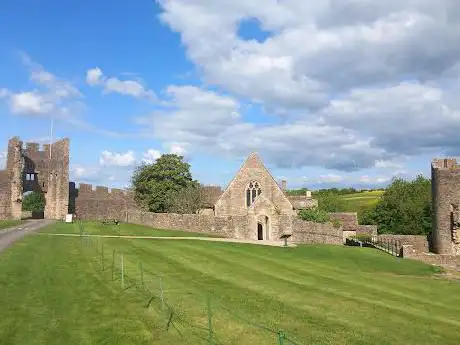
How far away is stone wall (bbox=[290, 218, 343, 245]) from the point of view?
144 feet

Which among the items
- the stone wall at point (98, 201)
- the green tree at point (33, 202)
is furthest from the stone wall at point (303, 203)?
the green tree at point (33, 202)

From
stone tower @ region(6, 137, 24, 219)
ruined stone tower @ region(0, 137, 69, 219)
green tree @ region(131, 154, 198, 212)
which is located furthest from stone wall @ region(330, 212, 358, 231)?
stone tower @ region(6, 137, 24, 219)

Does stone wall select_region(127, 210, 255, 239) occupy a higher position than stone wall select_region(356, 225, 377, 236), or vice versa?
stone wall select_region(127, 210, 255, 239)

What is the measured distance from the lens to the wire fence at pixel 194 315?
40.2 feet

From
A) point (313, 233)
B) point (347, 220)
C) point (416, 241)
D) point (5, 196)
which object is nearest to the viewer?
point (313, 233)

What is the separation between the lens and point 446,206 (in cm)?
4503

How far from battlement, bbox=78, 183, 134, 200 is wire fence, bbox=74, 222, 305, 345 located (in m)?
47.3

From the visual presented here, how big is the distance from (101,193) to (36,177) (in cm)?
882

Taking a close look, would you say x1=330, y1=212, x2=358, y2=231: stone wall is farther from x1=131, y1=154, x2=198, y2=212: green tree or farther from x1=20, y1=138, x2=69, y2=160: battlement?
x1=20, y1=138, x2=69, y2=160: battlement

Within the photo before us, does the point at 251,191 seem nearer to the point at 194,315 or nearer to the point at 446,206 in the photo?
the point at 446,206

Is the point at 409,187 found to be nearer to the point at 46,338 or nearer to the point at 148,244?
the point at 148,244

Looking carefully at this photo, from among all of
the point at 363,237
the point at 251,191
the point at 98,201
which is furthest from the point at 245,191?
the point at 98,201

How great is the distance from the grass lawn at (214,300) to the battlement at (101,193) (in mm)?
38519

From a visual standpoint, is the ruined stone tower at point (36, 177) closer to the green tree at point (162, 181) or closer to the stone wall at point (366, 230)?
the green tree at point (162, 181)
